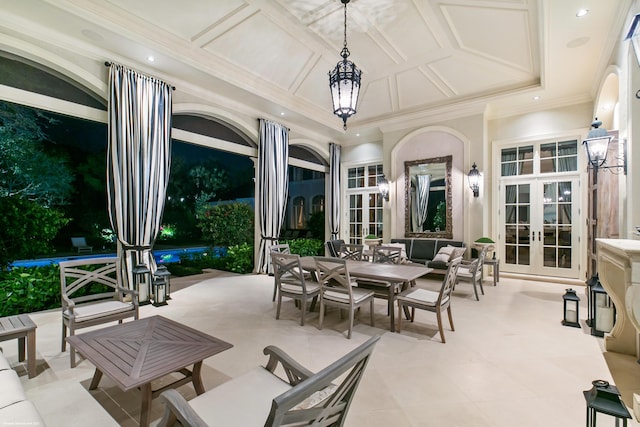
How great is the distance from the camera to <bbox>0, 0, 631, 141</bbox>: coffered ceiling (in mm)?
3604

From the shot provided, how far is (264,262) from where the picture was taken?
6656mm

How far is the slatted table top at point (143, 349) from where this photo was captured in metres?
1.71

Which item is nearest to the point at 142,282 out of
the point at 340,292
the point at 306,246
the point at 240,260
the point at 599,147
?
the point at 240,260

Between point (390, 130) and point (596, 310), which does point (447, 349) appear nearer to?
point (596, 310)

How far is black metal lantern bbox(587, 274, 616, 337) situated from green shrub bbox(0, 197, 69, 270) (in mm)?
7086

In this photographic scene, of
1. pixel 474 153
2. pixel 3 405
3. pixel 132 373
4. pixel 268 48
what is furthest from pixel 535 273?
pixel 3 405

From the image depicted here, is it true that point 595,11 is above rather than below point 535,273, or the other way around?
above

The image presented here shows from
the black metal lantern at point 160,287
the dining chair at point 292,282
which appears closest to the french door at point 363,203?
the dining chair at point 292,282

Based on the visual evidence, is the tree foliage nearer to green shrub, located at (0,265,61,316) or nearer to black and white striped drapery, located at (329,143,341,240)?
green shrub, located at (0,265,61,316)

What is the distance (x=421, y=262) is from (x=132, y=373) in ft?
19.2

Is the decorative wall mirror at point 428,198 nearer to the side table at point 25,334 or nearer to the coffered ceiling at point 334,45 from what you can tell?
the coffered ceiling at point 334,45

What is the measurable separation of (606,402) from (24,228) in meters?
5.96

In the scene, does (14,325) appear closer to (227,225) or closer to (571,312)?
(571,312)

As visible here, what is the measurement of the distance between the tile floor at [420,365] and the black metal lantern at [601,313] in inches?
6.1
